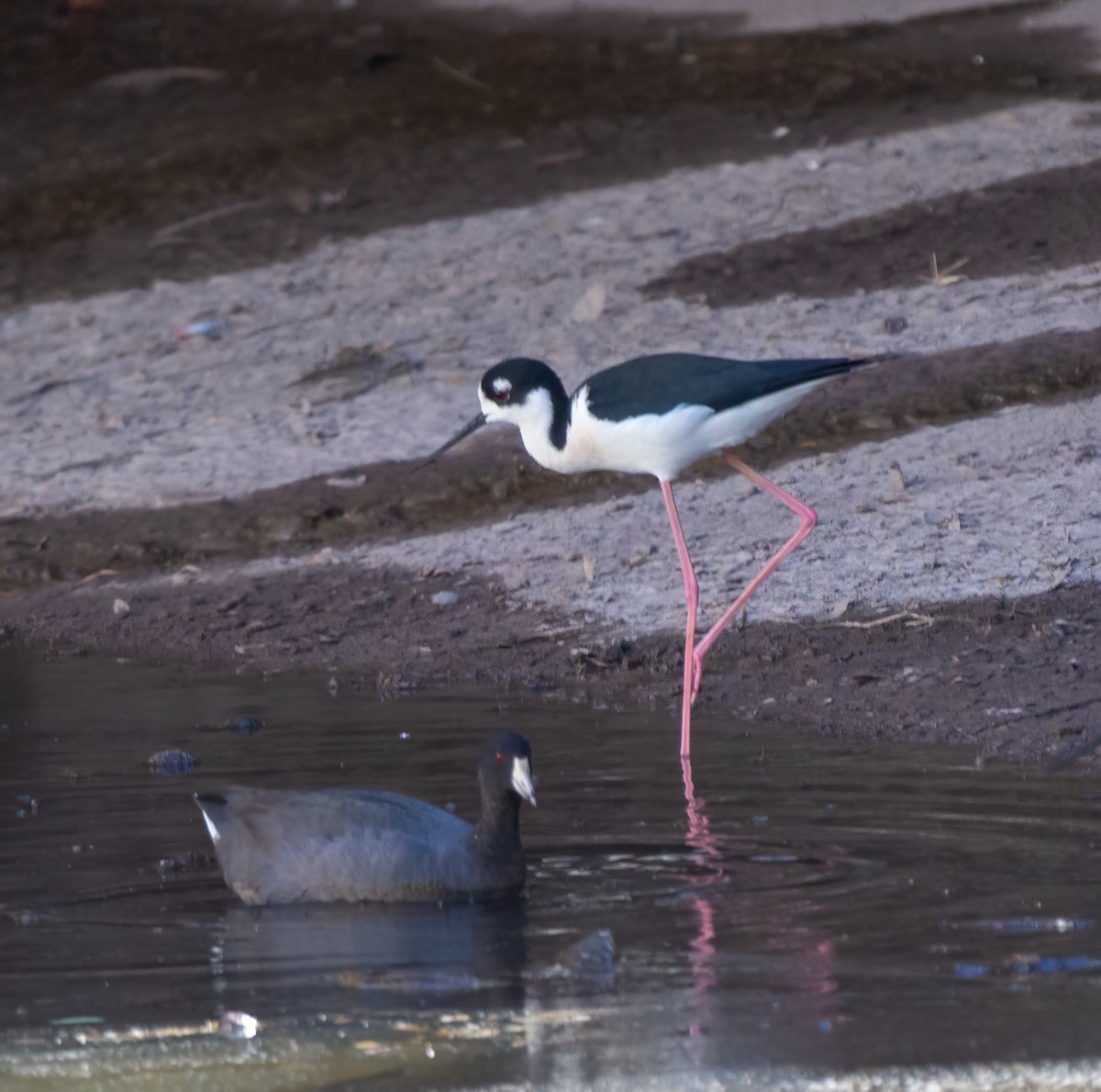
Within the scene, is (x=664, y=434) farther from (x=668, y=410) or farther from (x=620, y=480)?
(x=620, y=480)

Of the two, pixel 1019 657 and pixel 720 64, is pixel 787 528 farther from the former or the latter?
pixel 720 64

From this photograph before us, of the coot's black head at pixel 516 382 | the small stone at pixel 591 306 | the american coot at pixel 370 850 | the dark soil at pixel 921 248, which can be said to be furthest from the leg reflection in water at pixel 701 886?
the dark soil at pixel 921 248

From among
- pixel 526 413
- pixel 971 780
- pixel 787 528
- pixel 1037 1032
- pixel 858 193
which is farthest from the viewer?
pixel 858 193

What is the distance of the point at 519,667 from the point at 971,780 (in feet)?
8.80

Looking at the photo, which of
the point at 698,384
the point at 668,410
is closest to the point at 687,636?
the point at 668,410

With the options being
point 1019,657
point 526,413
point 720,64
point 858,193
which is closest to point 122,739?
point 526,413

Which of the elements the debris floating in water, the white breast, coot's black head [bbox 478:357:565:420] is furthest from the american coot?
coot's black head [bbox 478:357:565:420]

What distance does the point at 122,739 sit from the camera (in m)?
8.14

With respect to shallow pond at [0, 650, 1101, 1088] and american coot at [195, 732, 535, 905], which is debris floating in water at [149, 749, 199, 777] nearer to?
shallow pond at [0, 650, 1101, 1088]

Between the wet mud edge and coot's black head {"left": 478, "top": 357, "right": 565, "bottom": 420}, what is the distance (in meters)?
1.11

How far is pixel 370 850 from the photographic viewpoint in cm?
602

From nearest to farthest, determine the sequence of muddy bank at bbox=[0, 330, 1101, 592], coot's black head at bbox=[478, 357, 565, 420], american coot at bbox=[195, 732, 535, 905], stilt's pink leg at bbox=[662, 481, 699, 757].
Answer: american coot at bbox=[195, 732, 535, 905] < stilt's pink leg at bbox=[662, 481, 699, 757] < coot's black head at bbox=[478, 357, 565, 420] < muddy bank at bbox=[0, 330, 1101, 592]

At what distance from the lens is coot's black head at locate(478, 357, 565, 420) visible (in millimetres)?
9109

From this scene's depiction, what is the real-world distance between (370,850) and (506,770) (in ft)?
1.57
